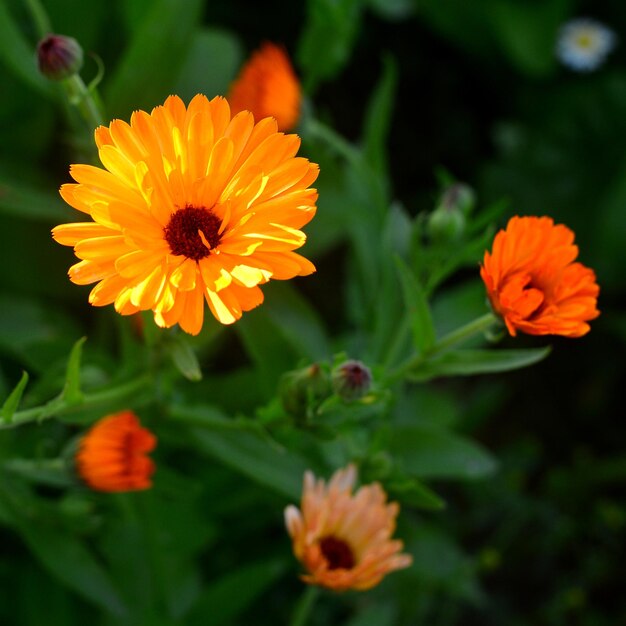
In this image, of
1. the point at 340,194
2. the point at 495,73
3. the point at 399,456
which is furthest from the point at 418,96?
the point at 399,456

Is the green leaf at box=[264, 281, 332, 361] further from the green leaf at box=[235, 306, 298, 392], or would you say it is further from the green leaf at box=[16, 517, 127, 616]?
the green leaf at box=[16, 517, 127, 616]

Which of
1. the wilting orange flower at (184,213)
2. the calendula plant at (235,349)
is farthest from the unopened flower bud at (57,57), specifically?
the wilting orange flower at (184,213)

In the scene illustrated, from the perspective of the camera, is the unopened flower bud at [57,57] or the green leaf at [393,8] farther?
the green leaf at [393,8]

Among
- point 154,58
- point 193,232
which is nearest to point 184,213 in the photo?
point 193,232

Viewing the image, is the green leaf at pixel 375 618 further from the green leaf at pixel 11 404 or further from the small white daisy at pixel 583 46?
the small white daisy at pixel 583 46

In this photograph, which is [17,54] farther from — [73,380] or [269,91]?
[73,380]

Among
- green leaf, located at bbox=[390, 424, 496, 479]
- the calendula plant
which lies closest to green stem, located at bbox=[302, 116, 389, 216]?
the calendula plant
